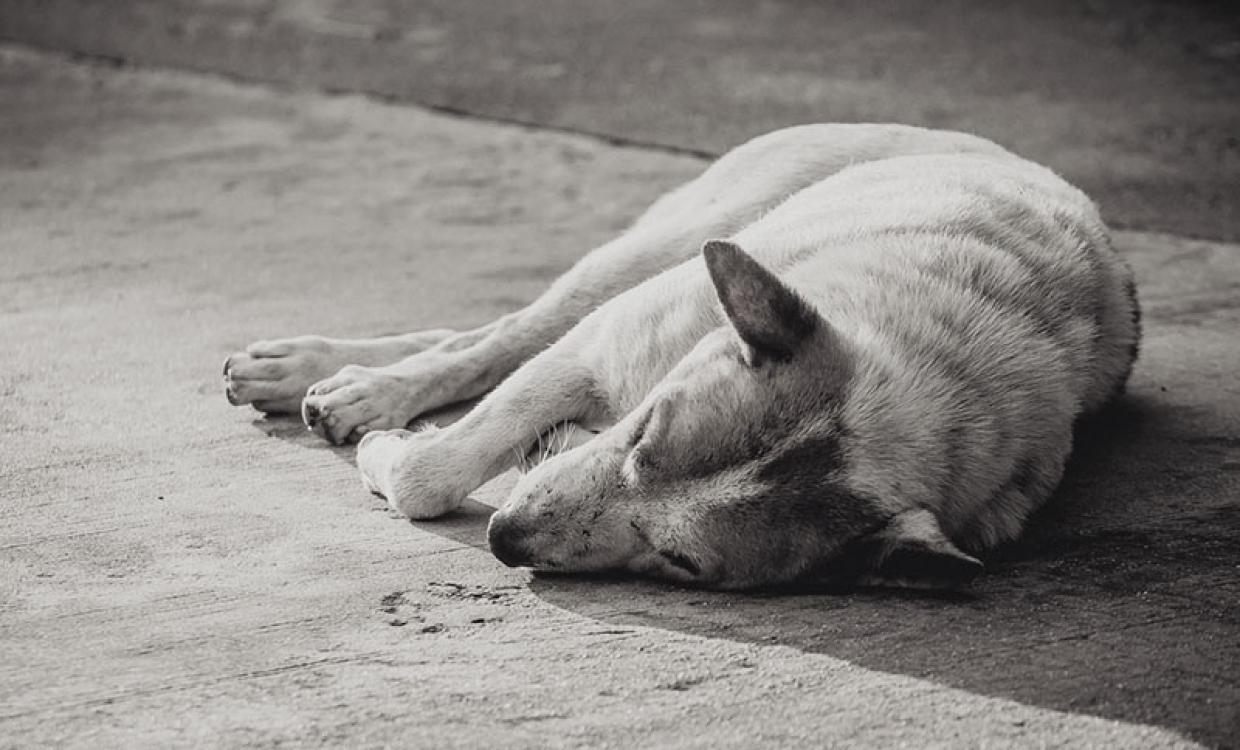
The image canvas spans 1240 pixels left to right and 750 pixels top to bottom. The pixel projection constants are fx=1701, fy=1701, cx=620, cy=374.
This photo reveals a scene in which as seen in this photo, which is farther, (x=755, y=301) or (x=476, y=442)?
(x=476, y=442)

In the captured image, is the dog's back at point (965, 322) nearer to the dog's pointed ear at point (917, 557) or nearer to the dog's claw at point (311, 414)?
the dog's pointed ear at point (917, 557)

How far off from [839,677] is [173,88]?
693 centimetres

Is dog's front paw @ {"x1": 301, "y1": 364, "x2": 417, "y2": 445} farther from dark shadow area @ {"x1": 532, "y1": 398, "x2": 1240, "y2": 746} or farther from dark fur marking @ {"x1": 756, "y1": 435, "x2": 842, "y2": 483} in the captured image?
dark fur marking @ {"x1": 756, "y1": 435, "x2": 842, "y2": 483}

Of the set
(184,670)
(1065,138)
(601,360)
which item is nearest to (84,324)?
(601,360)

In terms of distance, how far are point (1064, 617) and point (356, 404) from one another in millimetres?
1955

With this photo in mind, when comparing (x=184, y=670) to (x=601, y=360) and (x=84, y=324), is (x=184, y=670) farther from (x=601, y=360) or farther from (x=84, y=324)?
(x=84, y=324)

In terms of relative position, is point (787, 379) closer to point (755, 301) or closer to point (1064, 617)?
point (755, 301)

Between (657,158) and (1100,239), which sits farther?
(657,158)

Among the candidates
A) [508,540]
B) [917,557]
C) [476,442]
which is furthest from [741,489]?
[476,442]

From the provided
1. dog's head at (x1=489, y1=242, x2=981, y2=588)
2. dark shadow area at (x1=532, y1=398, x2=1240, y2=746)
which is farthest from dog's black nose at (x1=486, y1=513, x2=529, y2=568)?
dark shadow area at (x1=532, y1=398, x2=1240, y2=746)

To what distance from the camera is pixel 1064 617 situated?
3564 millimetres

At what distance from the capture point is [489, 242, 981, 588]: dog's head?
3480 millimetres

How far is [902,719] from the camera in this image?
312cm

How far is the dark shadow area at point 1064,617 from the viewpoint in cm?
326
